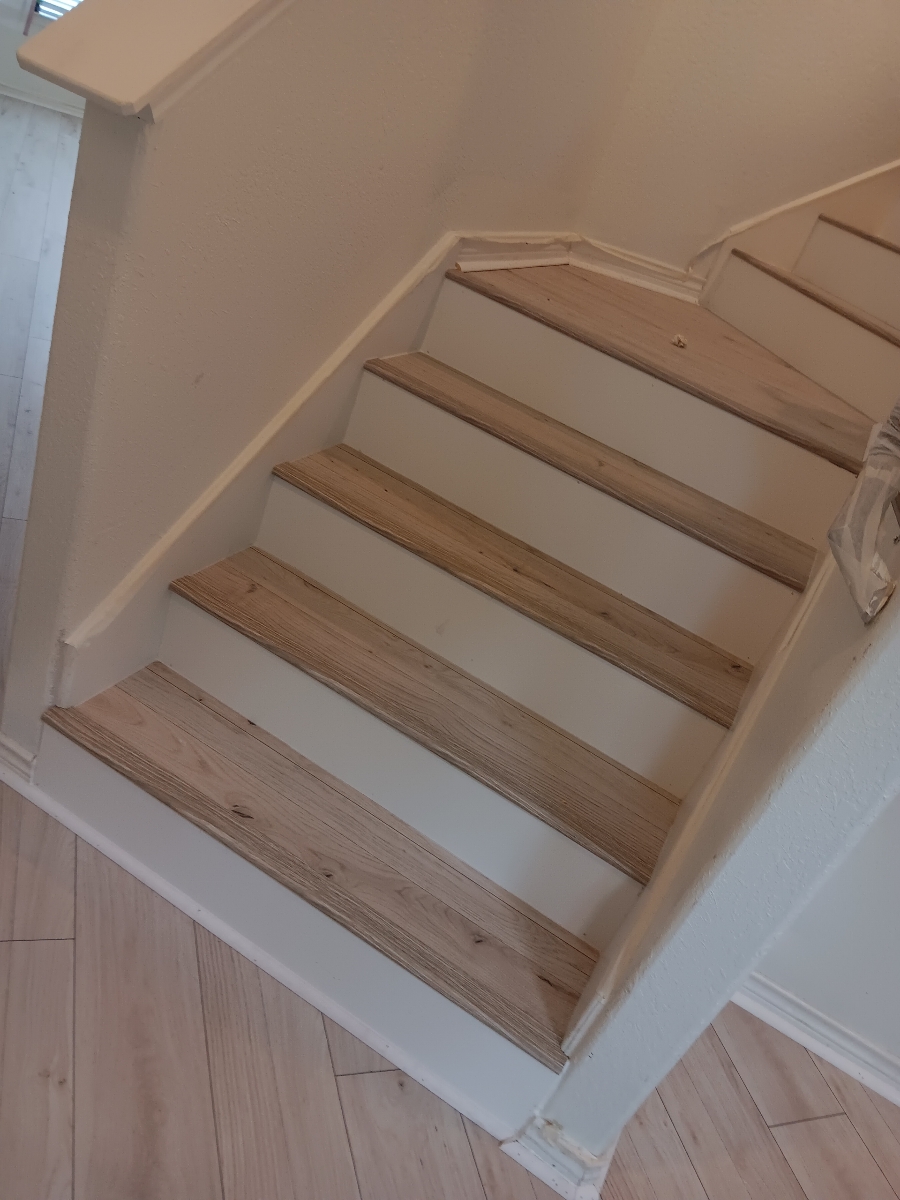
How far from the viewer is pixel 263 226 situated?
1.14 meters

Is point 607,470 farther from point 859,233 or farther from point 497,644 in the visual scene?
point 859,233

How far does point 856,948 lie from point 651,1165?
0.51 meters

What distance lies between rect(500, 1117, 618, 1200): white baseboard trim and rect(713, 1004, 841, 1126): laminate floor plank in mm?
376

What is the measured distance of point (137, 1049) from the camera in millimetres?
1114

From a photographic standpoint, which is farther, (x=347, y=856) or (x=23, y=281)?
(x=23, y=281)

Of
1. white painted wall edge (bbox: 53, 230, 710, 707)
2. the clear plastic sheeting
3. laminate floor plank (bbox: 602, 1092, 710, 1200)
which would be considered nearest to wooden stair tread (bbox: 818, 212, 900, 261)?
white painted wall edge (bbox: 53, 230, 710, 707)

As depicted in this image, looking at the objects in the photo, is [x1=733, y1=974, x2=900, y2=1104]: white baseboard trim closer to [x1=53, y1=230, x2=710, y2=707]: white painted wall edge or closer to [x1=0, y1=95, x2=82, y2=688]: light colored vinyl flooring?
[x1=53, y1=230, x2=710, y2=707]: white painted wall edge

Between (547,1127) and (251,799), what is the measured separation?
58cm

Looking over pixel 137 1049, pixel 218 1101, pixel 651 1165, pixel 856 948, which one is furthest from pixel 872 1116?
pixel 137 1049

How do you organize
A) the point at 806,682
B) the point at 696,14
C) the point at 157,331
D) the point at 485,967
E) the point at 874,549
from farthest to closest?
the point at 696,14 → the point at 485,967 → the point at 157,331 → the point at 806,682 → the point at 874,549

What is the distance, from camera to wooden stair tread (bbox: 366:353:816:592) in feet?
4.58

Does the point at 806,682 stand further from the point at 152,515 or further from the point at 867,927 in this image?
the point at 152,515

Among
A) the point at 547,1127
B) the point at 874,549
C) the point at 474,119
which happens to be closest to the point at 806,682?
the point at 874,549

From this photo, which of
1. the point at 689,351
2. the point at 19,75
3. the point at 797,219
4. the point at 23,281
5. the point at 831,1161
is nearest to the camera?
the point at 831,1161
